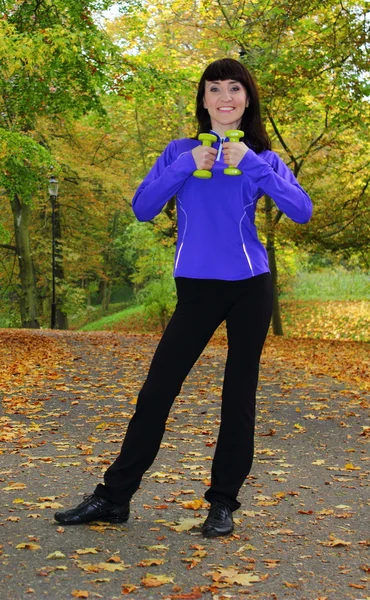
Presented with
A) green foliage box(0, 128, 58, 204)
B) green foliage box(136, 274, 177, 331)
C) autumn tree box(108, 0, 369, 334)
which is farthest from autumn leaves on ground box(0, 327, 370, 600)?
green foliage box(136, 274, 177, 331)

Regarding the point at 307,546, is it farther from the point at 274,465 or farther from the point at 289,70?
the point at 289,70

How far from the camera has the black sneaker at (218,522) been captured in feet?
13.3

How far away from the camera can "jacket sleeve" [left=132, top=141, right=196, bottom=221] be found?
378 cm

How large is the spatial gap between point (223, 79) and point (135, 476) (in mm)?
1935

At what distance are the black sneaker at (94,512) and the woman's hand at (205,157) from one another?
167cm

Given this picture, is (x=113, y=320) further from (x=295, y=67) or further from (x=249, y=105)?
(x=249, y=105)

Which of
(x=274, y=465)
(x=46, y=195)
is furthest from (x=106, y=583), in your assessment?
(x=46, y=195)

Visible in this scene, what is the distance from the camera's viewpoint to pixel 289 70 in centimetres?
1571

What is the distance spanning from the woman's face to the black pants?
0.77m

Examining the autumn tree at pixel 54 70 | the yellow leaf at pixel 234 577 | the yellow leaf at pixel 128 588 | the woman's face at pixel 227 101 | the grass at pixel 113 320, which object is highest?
the autumn tree at pixel 54 70

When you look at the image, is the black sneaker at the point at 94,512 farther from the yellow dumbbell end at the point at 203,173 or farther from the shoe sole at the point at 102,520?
the yellow dumbbell end at the point at 203,173

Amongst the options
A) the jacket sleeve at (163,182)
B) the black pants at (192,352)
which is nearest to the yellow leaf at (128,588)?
the black pants at (192,352)

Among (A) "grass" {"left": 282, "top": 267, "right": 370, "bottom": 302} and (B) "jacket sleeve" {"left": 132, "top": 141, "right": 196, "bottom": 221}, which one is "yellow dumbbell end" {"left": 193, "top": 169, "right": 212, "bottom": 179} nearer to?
(B) "jacket sleeve" {"left": 132, "top": 141, "right": 196, "bottom": 221}

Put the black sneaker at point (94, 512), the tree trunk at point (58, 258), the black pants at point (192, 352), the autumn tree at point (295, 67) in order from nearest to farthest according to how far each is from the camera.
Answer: the black pants at point (192, 352) → the black sneaker at point (94, 512) → the autumn tree at point (295, 67) → the tree trunk at point (58, 258)
